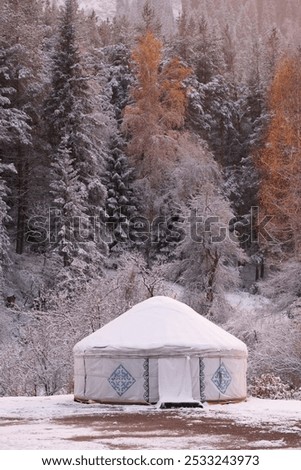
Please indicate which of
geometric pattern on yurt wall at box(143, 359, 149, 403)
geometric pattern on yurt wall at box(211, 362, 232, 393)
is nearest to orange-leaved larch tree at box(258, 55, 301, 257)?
geometric pattern on yurt wall at box(211, 362, 232, 393)

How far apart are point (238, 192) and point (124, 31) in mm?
10334

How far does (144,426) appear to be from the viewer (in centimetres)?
1117

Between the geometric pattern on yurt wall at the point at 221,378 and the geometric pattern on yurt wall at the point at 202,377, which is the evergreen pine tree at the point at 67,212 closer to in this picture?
→ the geometric pattern on yurt wall at the point at 221,378

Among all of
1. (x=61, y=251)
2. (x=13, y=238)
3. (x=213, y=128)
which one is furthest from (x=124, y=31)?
(x=61, y=251)

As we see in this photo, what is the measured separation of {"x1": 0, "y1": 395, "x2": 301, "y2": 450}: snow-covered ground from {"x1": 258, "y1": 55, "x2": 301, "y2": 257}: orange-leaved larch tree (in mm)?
11627

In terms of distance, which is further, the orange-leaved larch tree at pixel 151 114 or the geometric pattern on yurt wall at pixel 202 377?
the orange-leaved larch tree at pixel 151 114

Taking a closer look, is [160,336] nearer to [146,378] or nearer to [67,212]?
[146,378]

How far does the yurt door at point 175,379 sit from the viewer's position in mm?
14383

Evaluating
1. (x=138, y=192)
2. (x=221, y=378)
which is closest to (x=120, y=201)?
(x=138, y=192)

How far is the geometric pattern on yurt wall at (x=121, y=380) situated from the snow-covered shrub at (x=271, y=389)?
4.54 metres

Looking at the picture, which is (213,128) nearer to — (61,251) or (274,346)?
(61,251)

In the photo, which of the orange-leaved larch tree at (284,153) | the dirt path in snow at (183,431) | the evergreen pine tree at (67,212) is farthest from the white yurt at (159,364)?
the evergreen pine tree at (67,212)

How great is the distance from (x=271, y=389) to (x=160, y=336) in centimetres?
441

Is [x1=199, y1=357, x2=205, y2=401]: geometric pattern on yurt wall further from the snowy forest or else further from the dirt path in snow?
the snowy forest
